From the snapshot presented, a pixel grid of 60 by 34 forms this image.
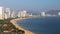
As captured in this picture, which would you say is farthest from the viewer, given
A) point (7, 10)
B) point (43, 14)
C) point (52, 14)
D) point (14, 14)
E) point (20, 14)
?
point (52, 14)

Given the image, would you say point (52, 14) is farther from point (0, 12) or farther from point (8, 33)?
point (8, 33)

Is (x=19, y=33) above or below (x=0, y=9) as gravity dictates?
below

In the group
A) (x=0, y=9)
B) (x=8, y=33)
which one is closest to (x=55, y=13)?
(x=0, y=9)

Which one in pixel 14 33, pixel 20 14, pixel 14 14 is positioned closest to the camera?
pixel 14 33

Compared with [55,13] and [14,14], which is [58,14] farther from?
[14,14]

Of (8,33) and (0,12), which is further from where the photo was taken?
(0,12)

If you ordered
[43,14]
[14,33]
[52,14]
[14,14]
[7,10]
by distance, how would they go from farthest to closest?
[52,14], [43,14], [14,14], [7,10], [14,33]

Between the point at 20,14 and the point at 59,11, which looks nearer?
the point at 20,14

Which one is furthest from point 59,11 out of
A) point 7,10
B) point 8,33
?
point 8,33

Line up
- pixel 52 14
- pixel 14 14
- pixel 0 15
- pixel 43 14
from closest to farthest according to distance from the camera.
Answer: pixel 0 15 < pixel 14 14 < pixel 43 14 < pixel 52 14
